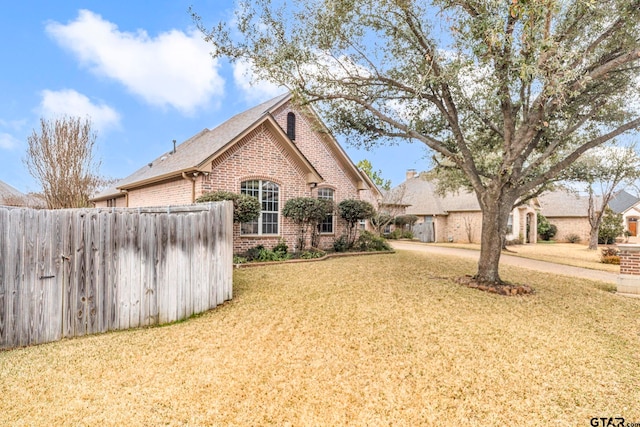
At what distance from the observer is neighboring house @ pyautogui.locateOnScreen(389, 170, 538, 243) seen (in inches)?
1005

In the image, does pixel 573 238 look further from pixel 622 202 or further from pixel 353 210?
pixel 353 210

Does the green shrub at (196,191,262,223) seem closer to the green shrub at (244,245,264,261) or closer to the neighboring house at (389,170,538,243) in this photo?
the green shrub at (244,245,264,261)

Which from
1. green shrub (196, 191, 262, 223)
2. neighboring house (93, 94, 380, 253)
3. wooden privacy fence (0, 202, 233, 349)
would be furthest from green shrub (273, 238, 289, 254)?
wooden privacy fence (0, 202, 233, 349)

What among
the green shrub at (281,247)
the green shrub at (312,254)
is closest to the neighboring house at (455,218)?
A: the green shrub at (312,254)

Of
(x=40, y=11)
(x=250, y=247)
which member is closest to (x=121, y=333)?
(x=250, y=247)

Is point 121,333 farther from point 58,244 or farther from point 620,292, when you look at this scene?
point 620,292

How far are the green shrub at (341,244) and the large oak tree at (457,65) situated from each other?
6203 millimetres

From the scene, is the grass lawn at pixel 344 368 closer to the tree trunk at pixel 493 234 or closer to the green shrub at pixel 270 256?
the tree trunk at pixel 493 234

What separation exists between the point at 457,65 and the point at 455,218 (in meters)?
21.5

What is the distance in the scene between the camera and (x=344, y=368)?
3.87 meters

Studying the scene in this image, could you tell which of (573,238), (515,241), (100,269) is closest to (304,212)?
(100,269)

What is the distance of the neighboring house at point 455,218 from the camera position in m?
25.5

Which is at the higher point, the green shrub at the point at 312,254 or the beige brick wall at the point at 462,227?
the beige brick wall at the point at 462,227

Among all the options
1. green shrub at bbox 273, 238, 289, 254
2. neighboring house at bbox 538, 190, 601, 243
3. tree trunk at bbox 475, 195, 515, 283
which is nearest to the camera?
tree trunk at bbox 475, 195, 515, 283
